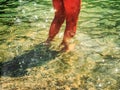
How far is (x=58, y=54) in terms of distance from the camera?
5.30 m

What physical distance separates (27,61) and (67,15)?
1088 millimetres

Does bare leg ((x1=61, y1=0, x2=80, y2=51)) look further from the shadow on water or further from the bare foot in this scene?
the shadow on water

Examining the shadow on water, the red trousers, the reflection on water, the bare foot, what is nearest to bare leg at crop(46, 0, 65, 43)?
the red trousers

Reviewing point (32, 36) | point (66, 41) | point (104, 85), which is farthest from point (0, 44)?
point (104, 85)

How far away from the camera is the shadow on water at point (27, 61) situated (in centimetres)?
462

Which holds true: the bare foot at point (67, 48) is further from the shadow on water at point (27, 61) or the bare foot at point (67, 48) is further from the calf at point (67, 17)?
the shadow on water at point (27, 61)

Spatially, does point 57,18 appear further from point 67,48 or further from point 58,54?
point 58,54

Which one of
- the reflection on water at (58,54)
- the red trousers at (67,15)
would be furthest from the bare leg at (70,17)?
the reflection on water at (58,54)

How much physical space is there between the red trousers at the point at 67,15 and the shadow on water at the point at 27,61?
1.27 feet

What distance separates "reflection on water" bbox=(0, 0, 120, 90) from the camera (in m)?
4.31

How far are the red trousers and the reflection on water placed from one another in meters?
0.30

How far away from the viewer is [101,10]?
7.95 meters

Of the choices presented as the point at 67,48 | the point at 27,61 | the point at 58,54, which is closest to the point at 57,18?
the point at 67,48

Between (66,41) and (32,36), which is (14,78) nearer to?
(66,41)
